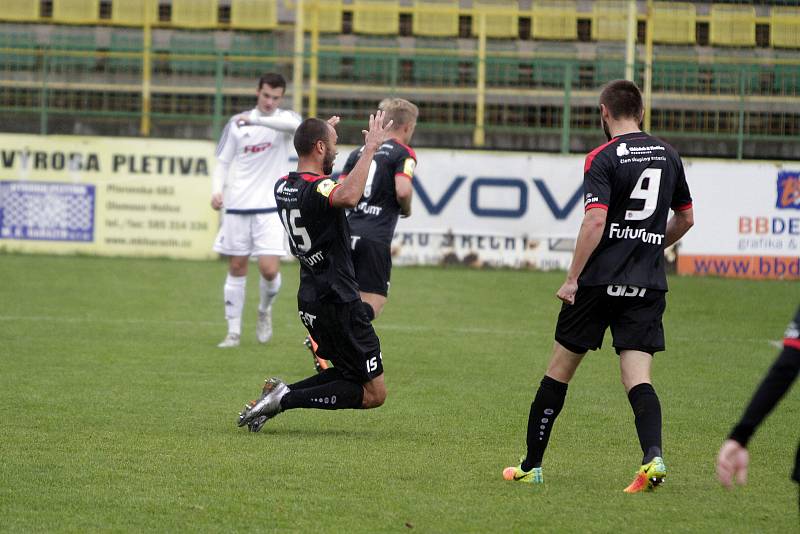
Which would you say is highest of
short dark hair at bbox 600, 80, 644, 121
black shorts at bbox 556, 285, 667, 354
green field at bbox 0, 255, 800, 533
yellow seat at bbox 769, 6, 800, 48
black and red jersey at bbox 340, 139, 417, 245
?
yellow seat at bbox 769, 6, 800, 48

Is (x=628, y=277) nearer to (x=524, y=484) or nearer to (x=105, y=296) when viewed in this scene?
(x=524, y=484)

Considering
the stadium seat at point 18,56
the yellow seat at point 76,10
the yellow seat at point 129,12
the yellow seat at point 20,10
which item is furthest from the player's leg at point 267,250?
the yellow seat at point 20,10

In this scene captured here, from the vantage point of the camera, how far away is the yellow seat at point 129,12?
79.7 feet

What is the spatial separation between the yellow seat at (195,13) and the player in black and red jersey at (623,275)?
19.9 metres

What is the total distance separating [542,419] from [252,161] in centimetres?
565

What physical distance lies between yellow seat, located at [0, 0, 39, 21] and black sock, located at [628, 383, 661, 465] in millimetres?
→ 21557

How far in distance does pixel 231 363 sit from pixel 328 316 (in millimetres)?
2926

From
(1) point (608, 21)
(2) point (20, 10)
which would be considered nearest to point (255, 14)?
(2) point (20, 10)

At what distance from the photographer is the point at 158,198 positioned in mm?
17984

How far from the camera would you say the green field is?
4797 mm

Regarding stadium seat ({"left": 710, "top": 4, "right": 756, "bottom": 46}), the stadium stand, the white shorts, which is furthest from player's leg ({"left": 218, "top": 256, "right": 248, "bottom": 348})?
Answer: stadium seat ({"left": 710, "top": 4, "right": 756, "bottom": 46})

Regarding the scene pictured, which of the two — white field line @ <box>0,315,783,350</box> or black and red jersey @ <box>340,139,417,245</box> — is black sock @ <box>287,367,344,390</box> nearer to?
black and red jersey @ <box>340,139,417,245</box>

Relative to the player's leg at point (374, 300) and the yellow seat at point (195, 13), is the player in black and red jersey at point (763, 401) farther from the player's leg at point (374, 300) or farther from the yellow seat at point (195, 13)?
the yellow seat at point (195, 13)

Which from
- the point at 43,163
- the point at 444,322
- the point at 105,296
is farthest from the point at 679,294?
the point at 43,163
